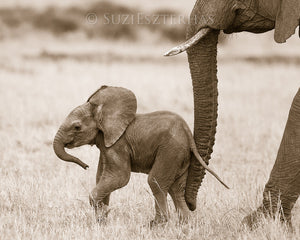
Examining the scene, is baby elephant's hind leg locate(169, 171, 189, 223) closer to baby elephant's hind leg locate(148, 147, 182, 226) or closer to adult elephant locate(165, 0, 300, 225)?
adult elephant locate(165, 0, 300, 225)

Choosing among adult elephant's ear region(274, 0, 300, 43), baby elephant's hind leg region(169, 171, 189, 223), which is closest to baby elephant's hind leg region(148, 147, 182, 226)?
baby elephant's hind leg region(169, 171, 189, 223)

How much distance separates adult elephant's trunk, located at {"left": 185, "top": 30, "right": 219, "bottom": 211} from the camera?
5.79 metres

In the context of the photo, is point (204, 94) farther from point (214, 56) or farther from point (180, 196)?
point (180, 196)

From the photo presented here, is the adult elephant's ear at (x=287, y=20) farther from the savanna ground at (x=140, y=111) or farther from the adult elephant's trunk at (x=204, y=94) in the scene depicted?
the savanna ground at (x=140, y=111)

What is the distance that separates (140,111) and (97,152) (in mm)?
3767

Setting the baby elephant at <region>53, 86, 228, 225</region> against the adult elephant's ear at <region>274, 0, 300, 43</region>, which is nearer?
the adult elephant's ear at <region>274, 0, 300, 43</region>

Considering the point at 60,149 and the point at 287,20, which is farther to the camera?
the point at 60,149

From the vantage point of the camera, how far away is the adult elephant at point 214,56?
5.47m

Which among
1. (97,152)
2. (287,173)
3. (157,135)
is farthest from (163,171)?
(97,152)

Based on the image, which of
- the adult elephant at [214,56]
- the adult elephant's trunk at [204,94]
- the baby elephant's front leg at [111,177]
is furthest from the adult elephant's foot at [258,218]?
the baby elephant's front leg at [111,177]

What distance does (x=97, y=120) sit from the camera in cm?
580

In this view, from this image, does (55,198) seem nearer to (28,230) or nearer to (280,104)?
(28,230)

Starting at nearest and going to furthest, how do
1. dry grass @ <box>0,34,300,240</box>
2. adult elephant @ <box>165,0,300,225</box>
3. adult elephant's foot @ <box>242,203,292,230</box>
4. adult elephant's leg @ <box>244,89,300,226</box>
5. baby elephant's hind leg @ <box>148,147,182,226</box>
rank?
adult elephant's leg @ <box>244,89,300,226</box> < adult elephant @ <box>165,0,300,225</box> < adult elephant's foot @ <box>242,203,292,230</box> < baby elephant's hind leg @ <box>148,147,182,226</box> < dry grass @ <box>0,34,300,240</box>

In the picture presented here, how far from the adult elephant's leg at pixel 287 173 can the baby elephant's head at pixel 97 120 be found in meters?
1.20
